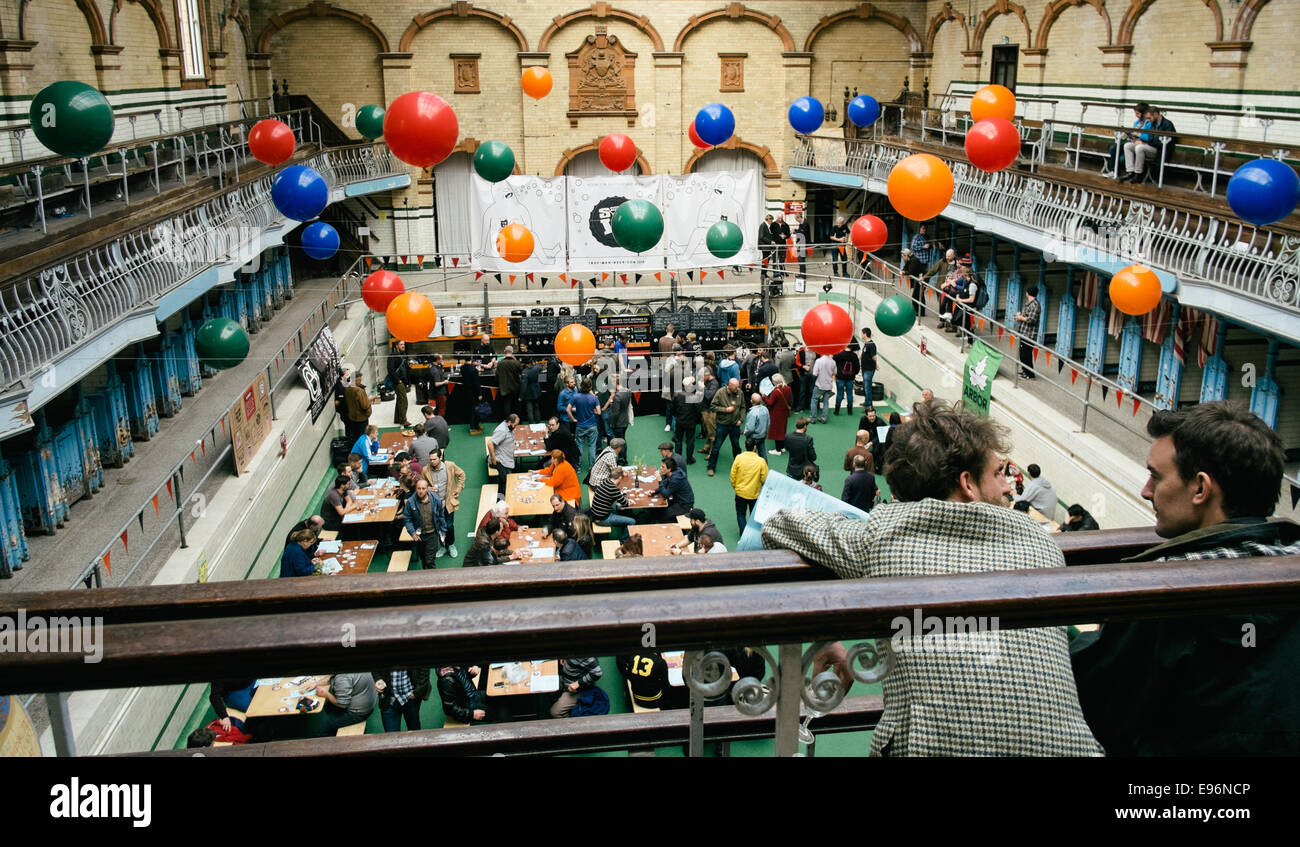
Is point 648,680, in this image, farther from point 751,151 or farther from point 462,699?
point 751,151

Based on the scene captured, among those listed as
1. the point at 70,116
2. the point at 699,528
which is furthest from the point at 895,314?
the point at 70,116

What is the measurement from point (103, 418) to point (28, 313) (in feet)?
9.69

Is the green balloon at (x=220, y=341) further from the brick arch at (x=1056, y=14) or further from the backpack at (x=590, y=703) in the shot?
the brick arch at (x=1056, y=14)

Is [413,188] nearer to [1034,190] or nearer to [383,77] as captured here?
[383,77]

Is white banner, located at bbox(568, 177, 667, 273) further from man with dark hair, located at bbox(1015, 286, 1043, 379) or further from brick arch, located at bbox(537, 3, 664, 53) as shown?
brick arch, located at bbox(537, 3, 664, 53)

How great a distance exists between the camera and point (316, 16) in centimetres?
2489

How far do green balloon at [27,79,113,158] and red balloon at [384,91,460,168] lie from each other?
97.6 inches

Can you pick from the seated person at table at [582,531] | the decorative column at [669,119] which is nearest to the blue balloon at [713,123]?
the seated person at table at [582,531]

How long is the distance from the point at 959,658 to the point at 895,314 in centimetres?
1158

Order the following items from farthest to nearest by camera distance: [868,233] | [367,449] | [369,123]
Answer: [369,123] < [868,233] < [367,449]

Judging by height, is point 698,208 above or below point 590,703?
above

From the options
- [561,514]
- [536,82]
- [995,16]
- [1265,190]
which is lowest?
[561,514]

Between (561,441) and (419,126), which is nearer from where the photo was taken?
(419,126)

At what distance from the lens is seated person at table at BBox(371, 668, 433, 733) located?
7.62 metres
